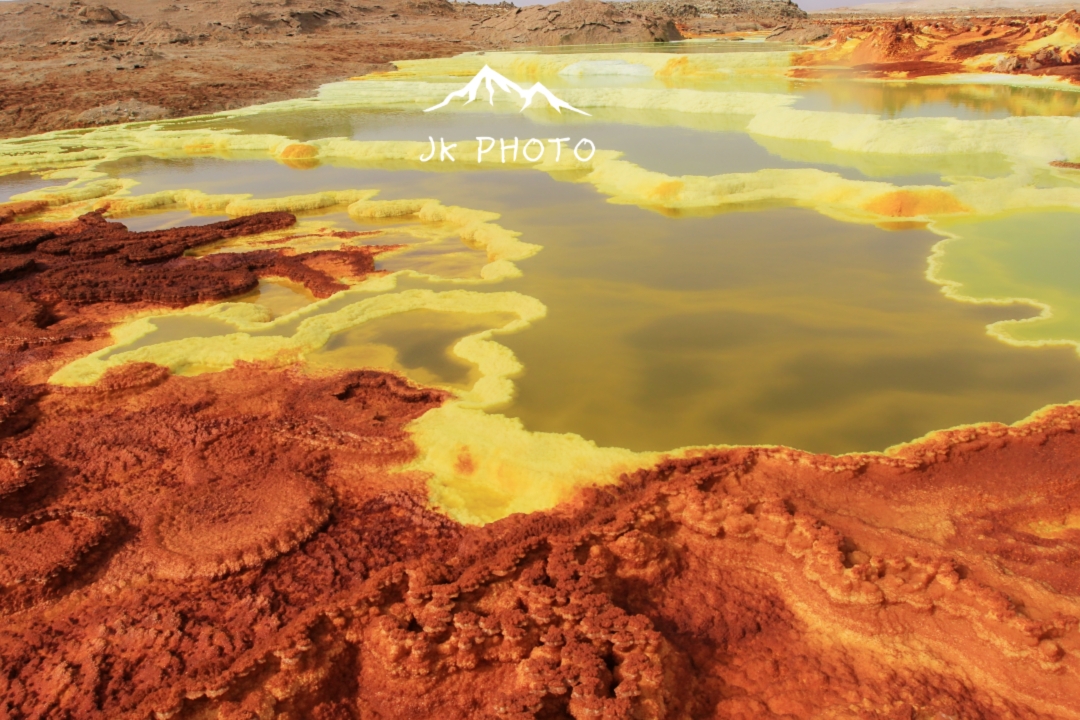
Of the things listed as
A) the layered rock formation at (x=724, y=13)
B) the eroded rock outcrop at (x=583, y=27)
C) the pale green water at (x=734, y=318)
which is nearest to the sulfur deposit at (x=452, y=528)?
the pale green water at (x=734, y=318)

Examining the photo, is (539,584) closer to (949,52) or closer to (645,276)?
(645,276)

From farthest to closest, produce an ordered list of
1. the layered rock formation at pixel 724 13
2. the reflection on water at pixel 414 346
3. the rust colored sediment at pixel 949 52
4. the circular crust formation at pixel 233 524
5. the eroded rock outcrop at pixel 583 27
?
1. the layered rock formation at pixel 724 13
2. the eroded rock outcrop at pixel 583 27
3. the rust colored sediment at pixel 949 52
4. the reflection on water at pixel 414 346
5. the circular crust formation at pixel 233 524

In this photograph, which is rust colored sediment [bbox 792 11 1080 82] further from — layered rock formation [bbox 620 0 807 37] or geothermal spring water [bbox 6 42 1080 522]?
layered rock formation [bbox 620 0 807 37]

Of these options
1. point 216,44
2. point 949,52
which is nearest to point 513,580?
point 949,52

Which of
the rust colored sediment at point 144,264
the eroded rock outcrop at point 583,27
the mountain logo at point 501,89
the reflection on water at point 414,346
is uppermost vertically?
the eroded rock outcrop at point 583,27

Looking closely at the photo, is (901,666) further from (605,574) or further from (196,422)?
(196,422)

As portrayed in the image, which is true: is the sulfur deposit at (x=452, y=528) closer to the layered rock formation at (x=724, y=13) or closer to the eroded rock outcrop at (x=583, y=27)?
the eroded rock outcrop at (x=583, y=27)
